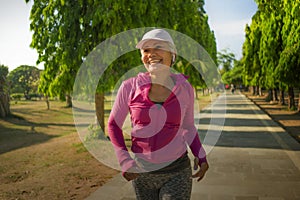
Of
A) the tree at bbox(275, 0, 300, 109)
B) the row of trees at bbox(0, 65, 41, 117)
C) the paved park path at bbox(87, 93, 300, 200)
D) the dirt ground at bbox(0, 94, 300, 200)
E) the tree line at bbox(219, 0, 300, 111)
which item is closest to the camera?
the paved park path at bbox(87, 93, 300, 200)

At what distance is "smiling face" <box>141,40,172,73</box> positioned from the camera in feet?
6.95

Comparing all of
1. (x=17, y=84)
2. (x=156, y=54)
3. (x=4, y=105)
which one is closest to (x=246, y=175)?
(x=156, y=54)

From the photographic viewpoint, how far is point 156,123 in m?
2.08

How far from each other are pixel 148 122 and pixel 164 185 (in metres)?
0.50

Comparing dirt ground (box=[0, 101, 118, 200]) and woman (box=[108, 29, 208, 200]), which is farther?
dirt ground (box=[0, 101, 118, 200])

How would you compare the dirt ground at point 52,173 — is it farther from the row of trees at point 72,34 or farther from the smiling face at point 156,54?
the smiling face at point 156,54

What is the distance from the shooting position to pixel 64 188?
209 inches

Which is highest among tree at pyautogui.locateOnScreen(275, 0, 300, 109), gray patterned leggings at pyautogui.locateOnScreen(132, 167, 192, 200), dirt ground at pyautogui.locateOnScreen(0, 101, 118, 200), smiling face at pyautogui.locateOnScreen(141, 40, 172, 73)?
tree at pyautogui.locateOnScreen(275, 0, 300, 109)

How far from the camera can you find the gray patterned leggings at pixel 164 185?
7.00 ft

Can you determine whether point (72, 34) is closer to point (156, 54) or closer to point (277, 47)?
point (156, 54)

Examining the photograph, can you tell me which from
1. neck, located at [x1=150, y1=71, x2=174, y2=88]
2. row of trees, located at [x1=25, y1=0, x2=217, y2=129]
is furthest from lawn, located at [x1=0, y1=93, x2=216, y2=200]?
neck, located at [x1=150, y1=71, x2=174, y2=88]

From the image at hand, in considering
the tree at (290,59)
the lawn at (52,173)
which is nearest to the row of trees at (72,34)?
the lawn at (52,173)

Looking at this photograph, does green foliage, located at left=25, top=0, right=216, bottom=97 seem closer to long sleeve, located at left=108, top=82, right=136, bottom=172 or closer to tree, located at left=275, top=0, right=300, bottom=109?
long sleeve, located at left=108, top=82, right=136, bottom=172

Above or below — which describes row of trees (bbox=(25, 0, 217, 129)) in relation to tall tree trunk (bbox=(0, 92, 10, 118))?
above
